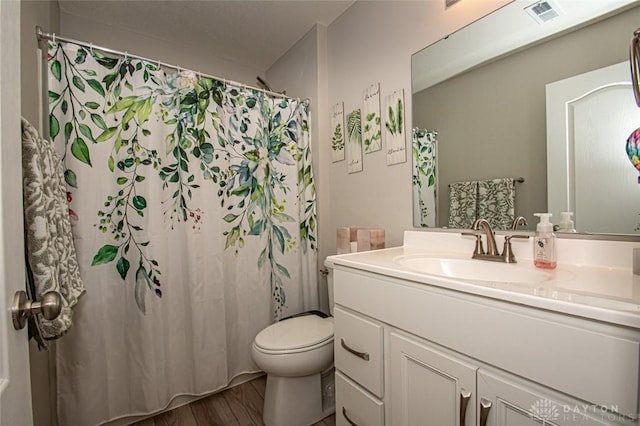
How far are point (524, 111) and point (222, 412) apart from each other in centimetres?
204

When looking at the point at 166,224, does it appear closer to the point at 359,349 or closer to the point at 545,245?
the point at 359,349

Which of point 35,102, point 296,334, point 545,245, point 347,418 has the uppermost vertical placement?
point 35,102

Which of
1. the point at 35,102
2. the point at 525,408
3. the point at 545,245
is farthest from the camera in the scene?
the point at 35,102

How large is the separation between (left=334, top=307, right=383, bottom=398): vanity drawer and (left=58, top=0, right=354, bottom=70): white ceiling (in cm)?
187

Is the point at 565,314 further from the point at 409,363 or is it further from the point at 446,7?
the point at 446,7

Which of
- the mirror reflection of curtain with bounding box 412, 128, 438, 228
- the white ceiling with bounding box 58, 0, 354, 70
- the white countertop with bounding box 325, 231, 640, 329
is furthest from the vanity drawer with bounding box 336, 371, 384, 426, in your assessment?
the white ceiling with bounding box 58, 0, 354, 70

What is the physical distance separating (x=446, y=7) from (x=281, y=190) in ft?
4.37

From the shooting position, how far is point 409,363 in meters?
0.87

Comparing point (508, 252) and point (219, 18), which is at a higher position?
point (219, 18)

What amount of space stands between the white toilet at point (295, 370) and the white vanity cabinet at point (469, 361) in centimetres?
25

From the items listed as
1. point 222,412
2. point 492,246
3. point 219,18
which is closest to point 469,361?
point 492,246

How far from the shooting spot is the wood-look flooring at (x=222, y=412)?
149cm

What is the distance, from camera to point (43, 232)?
694 mm

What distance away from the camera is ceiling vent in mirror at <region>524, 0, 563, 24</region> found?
1.01m
